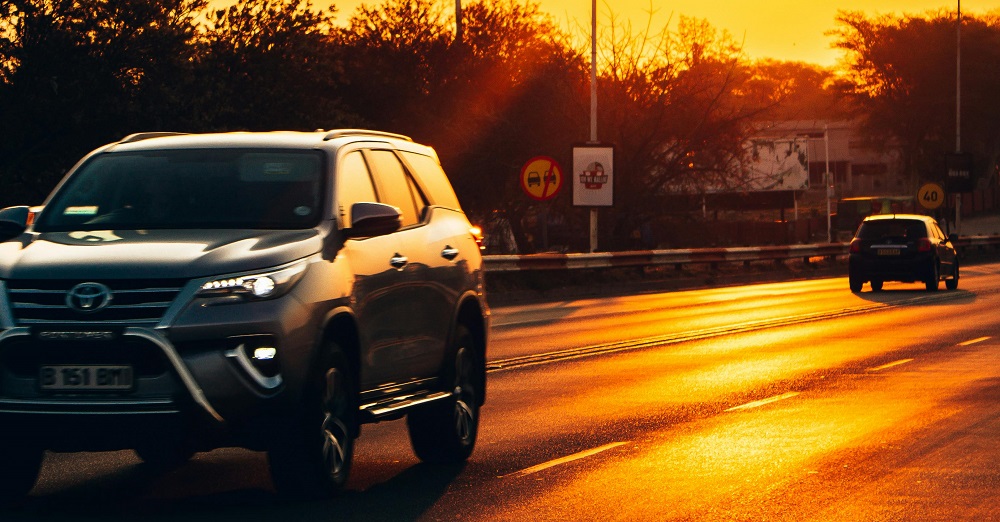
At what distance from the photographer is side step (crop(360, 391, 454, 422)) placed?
8.28 metres

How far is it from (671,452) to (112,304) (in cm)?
396

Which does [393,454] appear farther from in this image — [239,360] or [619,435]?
[239,360]

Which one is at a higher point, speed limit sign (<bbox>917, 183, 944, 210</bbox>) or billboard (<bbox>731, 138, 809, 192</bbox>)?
billboard (<bbox>731, 138, 809, 192</bbox>)

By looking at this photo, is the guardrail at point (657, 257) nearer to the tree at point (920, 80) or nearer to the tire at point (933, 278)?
the tire at point (933, 278)

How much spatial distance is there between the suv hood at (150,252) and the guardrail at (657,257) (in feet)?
67.9

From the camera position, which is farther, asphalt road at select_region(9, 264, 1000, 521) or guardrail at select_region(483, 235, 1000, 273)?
guardrail at select_region(483, 235, 1000, 273)

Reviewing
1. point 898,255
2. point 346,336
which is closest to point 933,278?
point 898,255

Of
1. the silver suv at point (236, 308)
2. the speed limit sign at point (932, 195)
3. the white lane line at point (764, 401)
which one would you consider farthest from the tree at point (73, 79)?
the speed limit sign at point (932, 195)

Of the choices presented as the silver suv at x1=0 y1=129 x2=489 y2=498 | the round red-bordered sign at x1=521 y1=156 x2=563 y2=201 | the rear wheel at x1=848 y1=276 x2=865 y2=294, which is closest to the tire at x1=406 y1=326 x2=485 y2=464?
the silver suv at x1=0 y1=129 x2=489 y2=498

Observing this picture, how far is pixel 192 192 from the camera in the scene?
8281mm

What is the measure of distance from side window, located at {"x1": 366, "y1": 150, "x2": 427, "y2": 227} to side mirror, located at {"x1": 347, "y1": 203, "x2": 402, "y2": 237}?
754 millimetres

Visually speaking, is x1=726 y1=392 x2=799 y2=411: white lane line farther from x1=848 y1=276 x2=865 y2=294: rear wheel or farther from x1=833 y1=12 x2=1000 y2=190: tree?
x1=833 y1=12 x2=1000 y2=190: tree

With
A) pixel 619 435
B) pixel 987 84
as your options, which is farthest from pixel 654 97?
pixel 987 84

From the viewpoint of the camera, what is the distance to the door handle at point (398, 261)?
863 cm
